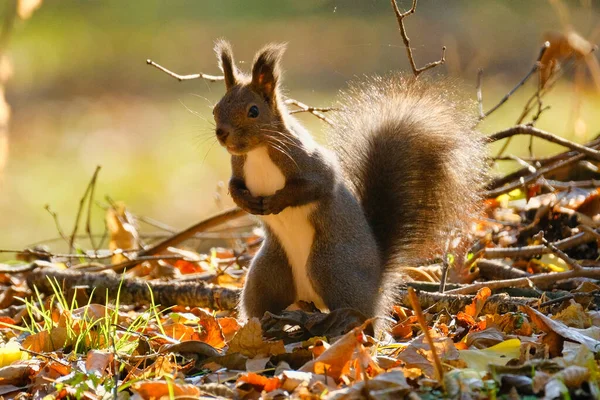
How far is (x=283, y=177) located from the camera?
2373mm

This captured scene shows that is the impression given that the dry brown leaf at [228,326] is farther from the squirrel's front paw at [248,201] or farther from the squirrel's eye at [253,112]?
the squirrel's eye at [253,112]

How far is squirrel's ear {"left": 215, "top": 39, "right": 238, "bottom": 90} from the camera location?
2.44 meters

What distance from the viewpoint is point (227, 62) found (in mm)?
2445

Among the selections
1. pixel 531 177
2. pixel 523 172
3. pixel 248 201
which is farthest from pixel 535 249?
pixel 248 201

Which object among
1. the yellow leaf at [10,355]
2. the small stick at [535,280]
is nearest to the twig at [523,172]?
the small stick at [535,280]

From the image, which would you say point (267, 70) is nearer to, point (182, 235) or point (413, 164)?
point (413, 164)

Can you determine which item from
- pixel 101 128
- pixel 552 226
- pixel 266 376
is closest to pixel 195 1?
pixel 101 128

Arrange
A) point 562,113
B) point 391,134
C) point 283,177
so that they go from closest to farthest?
1. point 283,177
2. point 391,134
3. point 562,113

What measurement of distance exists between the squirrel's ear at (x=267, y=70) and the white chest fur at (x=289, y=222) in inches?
7.1

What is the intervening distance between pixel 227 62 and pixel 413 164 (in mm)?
623

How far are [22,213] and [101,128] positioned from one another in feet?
6.37

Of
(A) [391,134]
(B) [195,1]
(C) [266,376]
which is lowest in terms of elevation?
(C) [266,376]

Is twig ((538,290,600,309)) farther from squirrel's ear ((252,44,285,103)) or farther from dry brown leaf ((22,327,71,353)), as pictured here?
dry brown leaf ((22,327,71,353))

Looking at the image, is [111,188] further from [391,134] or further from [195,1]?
[195,1]
